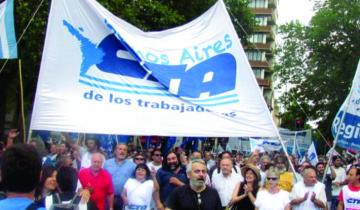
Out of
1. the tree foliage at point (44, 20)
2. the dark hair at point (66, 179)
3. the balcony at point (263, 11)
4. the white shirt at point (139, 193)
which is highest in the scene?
the balcony at point (263, 11)

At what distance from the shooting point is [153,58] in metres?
8.16

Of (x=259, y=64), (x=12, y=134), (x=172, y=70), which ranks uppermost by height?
(x=259, y=64)

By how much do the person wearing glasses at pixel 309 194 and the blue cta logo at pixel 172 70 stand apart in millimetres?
2043

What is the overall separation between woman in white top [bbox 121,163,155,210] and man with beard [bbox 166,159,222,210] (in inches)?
85.3

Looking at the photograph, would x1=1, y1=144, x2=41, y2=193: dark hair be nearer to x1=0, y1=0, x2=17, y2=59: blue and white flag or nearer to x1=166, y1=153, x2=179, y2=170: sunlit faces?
x1=166, y1=153, x2=179, y2=170: sunlit faces

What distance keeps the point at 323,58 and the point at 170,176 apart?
3644 cm

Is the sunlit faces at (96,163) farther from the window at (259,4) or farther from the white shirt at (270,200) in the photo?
the window at (259,4)

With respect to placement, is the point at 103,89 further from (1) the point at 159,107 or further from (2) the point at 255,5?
(2) the point at 255,5

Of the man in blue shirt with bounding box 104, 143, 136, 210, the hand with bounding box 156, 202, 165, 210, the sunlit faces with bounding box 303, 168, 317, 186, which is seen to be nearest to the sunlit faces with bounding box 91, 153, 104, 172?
the man in blue shirt with bounding box 104, 143, 136, 210

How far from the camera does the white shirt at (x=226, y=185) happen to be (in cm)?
923

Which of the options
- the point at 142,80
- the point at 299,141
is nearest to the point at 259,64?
the point at 299,141

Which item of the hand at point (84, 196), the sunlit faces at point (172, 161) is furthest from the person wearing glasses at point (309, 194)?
the hand at point (84, 196)

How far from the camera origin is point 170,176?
30.6 ft

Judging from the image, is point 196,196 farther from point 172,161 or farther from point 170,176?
point 172,161
